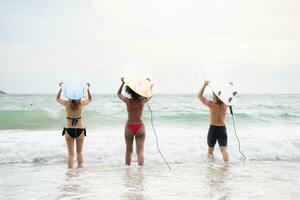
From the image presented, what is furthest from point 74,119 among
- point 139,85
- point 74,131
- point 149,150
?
point 149,150

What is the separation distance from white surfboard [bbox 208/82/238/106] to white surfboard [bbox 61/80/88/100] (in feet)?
7.87

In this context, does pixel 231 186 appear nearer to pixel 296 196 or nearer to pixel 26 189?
pixel 296 196

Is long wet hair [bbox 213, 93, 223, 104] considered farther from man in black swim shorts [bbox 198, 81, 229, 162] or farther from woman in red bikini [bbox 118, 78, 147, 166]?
woman in red bikini [bbox 118, 78, 147, 166]

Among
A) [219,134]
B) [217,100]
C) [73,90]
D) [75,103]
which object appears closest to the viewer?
[73,90]

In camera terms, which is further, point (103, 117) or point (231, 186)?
point (103, 117)

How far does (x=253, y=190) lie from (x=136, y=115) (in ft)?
7.93

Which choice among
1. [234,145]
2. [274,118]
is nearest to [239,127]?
[274,118]

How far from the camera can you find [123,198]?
18.7 feet

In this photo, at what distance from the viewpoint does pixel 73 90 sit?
709 cm

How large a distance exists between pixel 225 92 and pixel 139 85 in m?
1.72

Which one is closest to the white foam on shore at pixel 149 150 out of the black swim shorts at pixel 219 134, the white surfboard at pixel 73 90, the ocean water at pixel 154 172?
the ocean water at pixel 154 172

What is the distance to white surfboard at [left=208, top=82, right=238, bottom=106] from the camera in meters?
7.69

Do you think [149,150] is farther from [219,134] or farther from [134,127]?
[134,127]

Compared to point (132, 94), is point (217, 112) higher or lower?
lower
